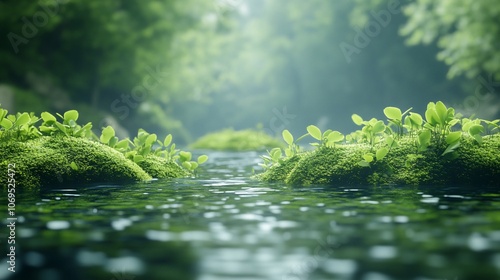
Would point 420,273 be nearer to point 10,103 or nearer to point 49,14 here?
point 10,103

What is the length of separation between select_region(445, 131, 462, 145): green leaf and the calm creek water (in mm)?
1113

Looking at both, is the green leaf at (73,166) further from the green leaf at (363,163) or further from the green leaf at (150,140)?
the green leaf at (363,163)

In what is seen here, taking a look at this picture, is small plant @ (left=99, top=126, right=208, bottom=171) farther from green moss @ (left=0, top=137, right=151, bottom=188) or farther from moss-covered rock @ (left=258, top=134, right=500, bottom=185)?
moss-covered rock @ (left=258, top=134, right=500, bottom=185)

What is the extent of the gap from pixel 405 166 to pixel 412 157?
0.56 ft

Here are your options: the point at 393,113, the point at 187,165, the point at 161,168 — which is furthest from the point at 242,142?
the point at 393,113

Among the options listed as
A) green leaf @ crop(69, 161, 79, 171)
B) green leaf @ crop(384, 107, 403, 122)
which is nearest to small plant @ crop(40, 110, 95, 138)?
green leaf @ crop(69, 161, 79, 171)

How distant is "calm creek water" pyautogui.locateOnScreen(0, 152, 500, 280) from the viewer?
10.4ft

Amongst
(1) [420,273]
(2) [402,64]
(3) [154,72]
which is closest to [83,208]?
(1) [420,273]

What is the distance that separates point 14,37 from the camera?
24.5 metres

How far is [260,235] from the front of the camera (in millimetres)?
4090

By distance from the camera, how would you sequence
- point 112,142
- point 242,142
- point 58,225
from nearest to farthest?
1. point 58,225
2. point 112,142
3. point 242,142

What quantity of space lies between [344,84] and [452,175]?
49649 mm

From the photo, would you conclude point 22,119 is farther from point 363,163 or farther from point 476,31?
point 476,31

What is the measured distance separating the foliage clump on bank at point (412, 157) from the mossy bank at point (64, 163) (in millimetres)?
2362
